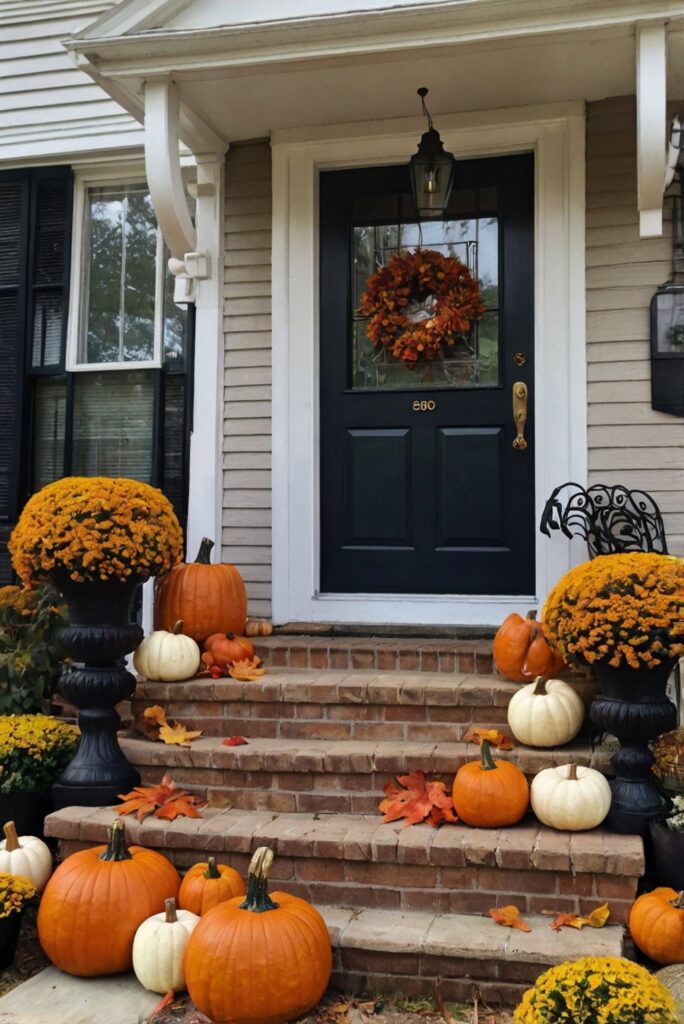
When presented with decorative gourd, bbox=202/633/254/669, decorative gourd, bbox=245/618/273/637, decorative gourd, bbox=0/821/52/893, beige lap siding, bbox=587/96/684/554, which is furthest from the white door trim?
decorative gourd, bbox=0/821/52/893

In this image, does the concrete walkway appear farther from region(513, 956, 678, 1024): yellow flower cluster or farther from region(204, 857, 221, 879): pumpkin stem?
region(513, 956, 678, 1024): yellow flower cluster

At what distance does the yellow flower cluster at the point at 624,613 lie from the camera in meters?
3.03

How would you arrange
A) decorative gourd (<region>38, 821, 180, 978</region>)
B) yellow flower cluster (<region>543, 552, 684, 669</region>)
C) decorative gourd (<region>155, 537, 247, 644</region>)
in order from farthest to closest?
decorative gourd (<region>155, 537, 247, 644</region>) < yellow flower cluster (<region>543, 552, 684, 669</region>) < decorative gourd (<region>38, 821, 180, 978</region>)

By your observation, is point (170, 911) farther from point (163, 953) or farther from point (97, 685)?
point (97, 685)

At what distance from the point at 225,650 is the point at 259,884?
1384 millimetres

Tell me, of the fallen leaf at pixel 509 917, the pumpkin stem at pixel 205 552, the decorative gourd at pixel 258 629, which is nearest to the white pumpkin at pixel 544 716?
the fallen leaf at pixel 509 917

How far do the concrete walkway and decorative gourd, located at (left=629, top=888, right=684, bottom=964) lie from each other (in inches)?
54.8

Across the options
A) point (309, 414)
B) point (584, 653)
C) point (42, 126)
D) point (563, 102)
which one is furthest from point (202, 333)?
point (584, 653)

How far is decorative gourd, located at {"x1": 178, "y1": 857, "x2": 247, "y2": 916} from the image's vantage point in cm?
288

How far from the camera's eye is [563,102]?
13.8 feet

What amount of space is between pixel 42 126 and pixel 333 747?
3.67 m

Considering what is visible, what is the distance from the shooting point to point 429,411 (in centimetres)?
443

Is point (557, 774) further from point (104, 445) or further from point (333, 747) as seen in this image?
point (104, 445)

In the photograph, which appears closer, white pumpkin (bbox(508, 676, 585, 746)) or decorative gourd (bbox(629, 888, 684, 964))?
decorative gourd (bbox(629, 888, 684, 964))
